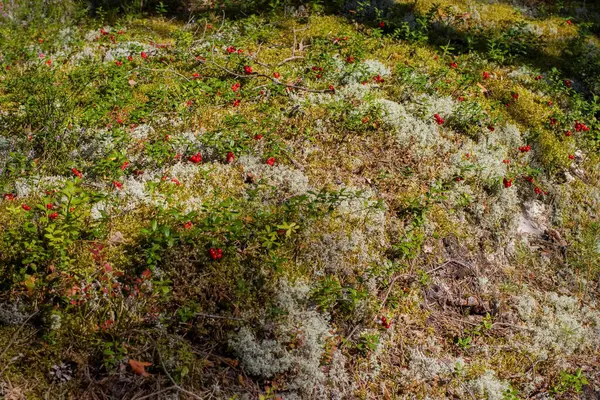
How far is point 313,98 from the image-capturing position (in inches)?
274

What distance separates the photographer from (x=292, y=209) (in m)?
5.04

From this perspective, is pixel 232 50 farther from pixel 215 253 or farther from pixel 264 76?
pixel 215 253

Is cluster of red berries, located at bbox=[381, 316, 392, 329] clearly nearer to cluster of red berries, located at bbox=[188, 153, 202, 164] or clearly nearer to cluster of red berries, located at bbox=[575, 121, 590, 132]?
cluster of red berries, located at bbox=[188, 153, 202, 164]

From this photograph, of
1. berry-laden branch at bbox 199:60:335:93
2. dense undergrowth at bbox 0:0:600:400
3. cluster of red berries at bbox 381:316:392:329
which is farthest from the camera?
berry-laden branch at bbox 199:60:335:93

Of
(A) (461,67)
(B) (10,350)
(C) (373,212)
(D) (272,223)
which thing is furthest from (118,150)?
(A) (461,67)

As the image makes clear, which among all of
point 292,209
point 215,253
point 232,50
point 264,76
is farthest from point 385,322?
point 232,50

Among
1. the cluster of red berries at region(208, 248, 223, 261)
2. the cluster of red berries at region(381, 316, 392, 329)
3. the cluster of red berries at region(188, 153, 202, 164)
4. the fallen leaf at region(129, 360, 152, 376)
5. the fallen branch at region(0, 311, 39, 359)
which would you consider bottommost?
the cluster of red berries at region(381, 316, 392, 329)

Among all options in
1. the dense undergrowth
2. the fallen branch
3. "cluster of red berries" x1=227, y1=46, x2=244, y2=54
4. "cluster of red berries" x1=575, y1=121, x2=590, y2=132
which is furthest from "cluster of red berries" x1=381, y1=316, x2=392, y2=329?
"cluster of red berries" x1=227, y1=46, x2=244, y2=54

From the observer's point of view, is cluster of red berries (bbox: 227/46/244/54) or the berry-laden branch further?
cluster of red berries (bbox: 227/46/244/54)

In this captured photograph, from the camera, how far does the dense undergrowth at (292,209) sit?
13.3 feet

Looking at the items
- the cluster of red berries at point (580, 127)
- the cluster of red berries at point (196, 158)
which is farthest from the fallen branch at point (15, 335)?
the cluster of red berries at point (580, 127)

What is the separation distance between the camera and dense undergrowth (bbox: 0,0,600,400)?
4.04 m

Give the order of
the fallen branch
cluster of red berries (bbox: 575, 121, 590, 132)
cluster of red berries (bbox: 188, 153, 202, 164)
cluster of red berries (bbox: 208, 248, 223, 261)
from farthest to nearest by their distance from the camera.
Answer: cluster of red berries (bbox: 575, 121, 590, 132)
cluster of red berries (bbox: 188, 153, 202, 164)
cluster of red berries (bbox: 208, 248, 223, 261)
the fallen branch

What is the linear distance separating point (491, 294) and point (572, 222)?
83.8 inches
